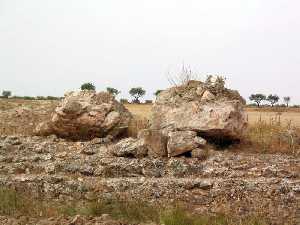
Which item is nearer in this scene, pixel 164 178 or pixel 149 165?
pixel 164 178

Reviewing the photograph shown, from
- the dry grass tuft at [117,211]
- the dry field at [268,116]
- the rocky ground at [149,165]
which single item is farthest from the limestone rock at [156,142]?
the dry field at [268,116]

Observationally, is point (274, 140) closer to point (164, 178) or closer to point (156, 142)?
point (156, 142)

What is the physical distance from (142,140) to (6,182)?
9.60 feet

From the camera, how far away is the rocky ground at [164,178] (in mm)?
9469

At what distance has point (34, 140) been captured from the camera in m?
→ 13.6

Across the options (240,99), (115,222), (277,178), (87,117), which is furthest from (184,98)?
(115,222)

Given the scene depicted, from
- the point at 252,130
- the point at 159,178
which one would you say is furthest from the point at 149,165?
the point at 252,130

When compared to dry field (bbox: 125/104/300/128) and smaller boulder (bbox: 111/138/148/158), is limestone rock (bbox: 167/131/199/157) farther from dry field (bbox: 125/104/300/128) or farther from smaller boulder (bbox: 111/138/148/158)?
dry field (bbox: 125/104/300/128)

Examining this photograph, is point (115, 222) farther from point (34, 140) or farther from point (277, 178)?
point (34, 140)

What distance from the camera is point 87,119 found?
1355cm

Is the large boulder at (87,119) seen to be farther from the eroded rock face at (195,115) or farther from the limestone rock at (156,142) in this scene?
the limestone rock at (156,142)

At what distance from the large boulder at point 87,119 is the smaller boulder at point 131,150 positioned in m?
1.73

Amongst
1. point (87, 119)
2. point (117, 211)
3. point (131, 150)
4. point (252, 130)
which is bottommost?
point (117, 211)

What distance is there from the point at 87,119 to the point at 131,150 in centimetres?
223
